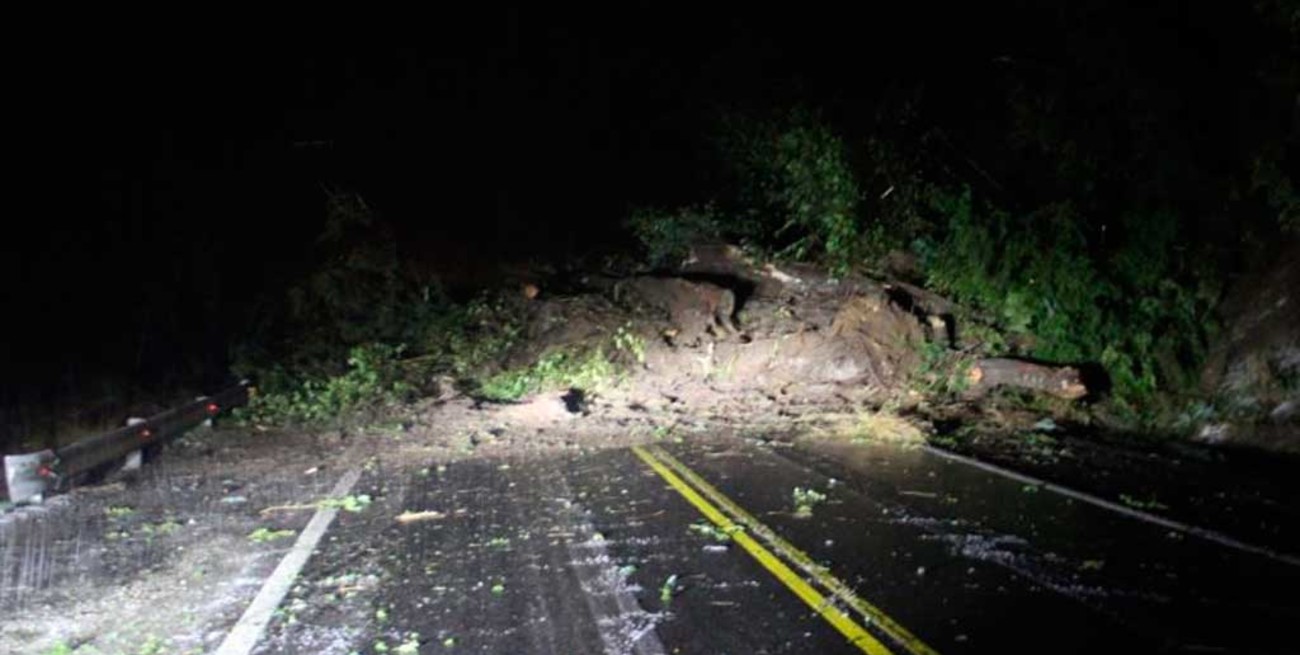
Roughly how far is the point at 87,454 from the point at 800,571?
7.90 meters

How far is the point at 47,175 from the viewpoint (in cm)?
2370

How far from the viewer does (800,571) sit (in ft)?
21.8

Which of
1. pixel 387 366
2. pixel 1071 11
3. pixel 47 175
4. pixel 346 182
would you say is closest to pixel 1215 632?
pixel 1071 11

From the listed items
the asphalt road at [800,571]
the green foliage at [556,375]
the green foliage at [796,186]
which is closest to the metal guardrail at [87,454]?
the asphalt road at [800,571]

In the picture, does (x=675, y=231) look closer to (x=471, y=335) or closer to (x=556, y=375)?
(x=471, y=335)

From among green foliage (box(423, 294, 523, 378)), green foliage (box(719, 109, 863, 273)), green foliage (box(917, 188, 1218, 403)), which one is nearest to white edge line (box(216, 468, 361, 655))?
green foliage (box(423, 294, 523, 378))

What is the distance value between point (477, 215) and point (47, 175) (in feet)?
37.7

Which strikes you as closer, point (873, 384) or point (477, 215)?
point (873, 384)

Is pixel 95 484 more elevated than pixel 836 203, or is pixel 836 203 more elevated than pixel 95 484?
pixel 836 203

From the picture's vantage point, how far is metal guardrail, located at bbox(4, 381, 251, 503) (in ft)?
29.0

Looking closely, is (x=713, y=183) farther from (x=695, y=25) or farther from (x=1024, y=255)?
(x=1024, y=255)

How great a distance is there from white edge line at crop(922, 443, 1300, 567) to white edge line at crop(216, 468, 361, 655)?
701cm

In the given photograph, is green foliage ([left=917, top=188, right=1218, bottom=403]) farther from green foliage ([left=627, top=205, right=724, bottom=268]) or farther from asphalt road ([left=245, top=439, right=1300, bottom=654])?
green foliage ([left=627, top=205, right=724, bottom=268])

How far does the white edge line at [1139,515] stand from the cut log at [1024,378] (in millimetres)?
3515
